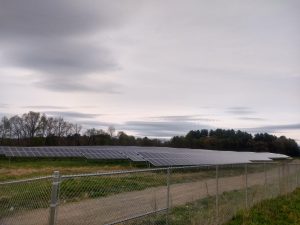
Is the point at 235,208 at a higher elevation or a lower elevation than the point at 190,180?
lower

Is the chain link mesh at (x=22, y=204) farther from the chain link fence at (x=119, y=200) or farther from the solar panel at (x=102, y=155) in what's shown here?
the solar panel at (x=102, y=155)

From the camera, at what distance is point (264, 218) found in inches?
503

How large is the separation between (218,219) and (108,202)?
417 cm

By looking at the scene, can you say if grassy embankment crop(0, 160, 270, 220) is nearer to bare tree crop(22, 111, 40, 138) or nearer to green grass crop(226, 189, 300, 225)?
green grass crop(226, 189, 300, 225)

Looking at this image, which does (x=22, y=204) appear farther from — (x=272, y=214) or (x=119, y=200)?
(x=272, y=214)

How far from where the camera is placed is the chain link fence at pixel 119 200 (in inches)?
273

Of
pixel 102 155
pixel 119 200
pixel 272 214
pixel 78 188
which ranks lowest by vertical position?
pixel 272 214

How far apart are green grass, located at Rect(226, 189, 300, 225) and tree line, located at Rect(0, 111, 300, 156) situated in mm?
85096

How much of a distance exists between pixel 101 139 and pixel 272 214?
93416mm

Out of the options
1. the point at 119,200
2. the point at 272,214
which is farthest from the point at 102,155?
the point at 119,200

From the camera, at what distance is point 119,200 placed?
8375mm

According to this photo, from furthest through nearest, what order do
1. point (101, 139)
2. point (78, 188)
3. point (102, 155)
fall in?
point (101, 139) < point (102, 155) < point (78, 188)

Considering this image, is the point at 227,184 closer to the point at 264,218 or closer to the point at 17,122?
the point at 264,218

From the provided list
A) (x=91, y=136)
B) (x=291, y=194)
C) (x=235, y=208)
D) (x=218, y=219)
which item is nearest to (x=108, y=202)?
(x=218, y=219)
